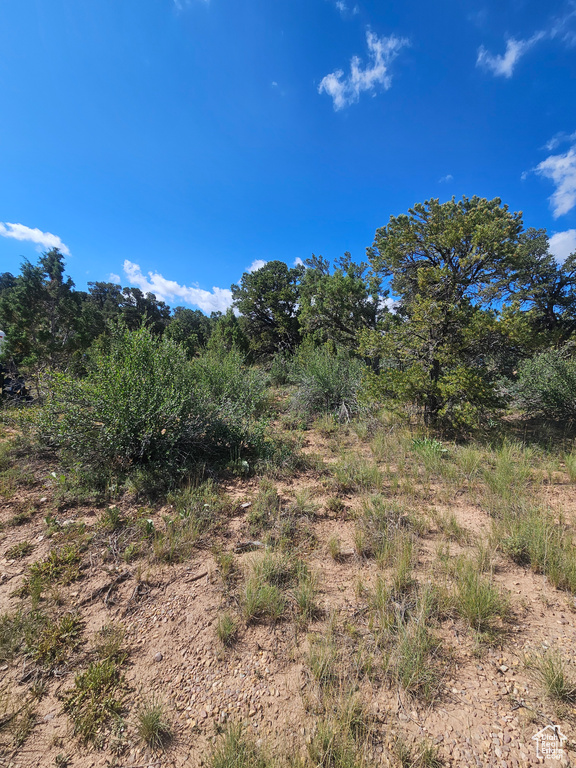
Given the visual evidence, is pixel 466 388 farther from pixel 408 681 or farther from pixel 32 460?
pixel 32 460

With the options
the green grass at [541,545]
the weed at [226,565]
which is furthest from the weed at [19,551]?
the green grass at [541,545]

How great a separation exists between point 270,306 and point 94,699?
21.2 meters

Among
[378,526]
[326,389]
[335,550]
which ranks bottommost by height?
[335,550]

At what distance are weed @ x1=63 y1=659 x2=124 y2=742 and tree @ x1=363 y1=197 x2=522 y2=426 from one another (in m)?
5.15

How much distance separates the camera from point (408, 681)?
4.92 feet

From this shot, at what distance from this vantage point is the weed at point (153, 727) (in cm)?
133

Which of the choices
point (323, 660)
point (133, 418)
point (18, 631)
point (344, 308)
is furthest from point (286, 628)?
point (344, 308)

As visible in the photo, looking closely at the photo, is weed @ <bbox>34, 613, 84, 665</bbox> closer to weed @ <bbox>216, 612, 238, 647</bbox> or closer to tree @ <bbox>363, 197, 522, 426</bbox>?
weed @ <bbox>216, 612, 238, 647</bbox>

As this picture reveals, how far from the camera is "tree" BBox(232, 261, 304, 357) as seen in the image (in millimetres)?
21016

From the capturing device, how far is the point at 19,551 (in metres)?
2.48

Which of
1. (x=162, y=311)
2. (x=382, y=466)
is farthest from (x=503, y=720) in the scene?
(x=162, y=311)

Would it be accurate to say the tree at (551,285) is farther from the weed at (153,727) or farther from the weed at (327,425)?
the weed at (153,727)

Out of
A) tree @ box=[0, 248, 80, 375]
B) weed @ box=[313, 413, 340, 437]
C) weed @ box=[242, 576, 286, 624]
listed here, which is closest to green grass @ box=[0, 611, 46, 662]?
weed @ box=[242, 576, 286, 624]

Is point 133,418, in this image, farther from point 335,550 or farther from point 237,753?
point 237,753
